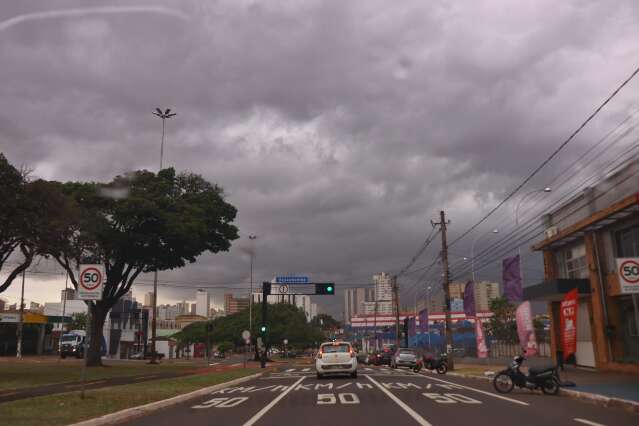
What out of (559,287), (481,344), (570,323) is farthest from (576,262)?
(570,323)

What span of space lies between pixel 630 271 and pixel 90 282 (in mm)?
13423

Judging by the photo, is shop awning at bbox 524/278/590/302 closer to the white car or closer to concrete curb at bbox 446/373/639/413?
the white car

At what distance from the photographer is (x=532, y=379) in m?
17.1

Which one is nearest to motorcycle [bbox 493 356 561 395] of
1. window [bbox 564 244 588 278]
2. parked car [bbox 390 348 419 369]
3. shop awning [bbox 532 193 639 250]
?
shop awning [bbox 532 193 639 250]

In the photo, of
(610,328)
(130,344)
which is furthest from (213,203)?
(130,344)

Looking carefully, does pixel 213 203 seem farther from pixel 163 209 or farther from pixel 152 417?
pixel 152 417

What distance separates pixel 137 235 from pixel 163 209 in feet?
7.91

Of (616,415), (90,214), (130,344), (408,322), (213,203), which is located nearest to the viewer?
(616,415)

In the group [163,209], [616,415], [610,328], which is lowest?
[616,415]

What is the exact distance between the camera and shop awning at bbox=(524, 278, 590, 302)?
2850cm

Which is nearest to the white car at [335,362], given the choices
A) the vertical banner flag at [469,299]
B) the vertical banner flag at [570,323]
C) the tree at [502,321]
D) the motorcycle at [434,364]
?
the motorcycle at [434,364]

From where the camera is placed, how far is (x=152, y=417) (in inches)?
495

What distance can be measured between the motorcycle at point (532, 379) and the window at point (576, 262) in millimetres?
14044

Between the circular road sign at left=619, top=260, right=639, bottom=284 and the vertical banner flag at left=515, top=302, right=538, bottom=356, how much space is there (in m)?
13.6
